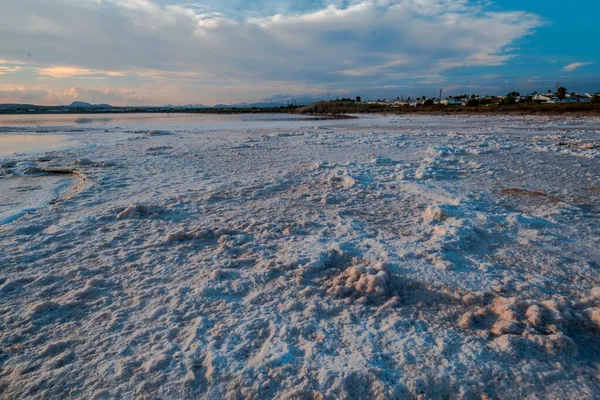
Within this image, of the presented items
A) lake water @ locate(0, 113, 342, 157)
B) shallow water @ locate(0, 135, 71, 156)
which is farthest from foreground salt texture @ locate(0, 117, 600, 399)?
lake water @ locate(0, 113, 342, 157)

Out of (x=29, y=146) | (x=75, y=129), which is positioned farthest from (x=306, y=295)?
(x=75, y=129)

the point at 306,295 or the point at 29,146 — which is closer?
the point at 306,295

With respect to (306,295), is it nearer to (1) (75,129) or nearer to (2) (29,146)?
(2) (29,146)

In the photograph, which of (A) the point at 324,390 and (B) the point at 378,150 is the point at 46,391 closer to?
(A) the point at 324,390

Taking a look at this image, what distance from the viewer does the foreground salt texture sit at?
74.4 inches

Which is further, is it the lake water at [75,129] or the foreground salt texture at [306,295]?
the lake water at [75,129]

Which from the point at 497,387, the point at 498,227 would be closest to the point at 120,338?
the point at 497,387

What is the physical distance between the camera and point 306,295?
2.67 meters

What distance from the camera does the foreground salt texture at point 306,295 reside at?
1889mm

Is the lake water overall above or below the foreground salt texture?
above

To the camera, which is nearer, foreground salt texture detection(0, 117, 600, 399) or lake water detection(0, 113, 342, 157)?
foreground salt texture detection(0, 117, 600, 399)

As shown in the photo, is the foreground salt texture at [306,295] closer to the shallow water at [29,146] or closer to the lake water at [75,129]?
the shallow water at [29,146]

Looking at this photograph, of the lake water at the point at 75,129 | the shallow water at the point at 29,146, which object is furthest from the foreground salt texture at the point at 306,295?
the lake water at the point at 75,129

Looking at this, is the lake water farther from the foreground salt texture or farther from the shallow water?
the foreground salt texture
